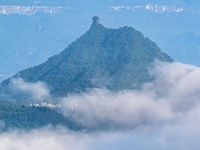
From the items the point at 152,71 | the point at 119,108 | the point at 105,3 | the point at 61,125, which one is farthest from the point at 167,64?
the point at 105,3

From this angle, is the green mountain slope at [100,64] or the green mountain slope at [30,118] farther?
the green mountain slope at [100,64]

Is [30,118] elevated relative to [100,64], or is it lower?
lower

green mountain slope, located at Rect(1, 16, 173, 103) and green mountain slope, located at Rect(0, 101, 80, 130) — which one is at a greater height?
green mountain slope, located at Rect(1, 16, 173, 103)

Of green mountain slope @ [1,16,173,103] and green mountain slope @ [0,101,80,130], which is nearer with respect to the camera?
green mountain slope @ [0,101,80,130]

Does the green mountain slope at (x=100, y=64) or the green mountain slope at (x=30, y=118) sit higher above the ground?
the green mountain slope at (x=100, y=64)

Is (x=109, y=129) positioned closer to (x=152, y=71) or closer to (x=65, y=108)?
(x=65, y=108)

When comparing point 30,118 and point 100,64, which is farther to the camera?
point 100,64
